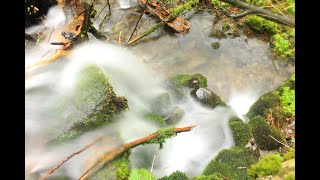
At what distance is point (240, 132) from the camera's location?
5684 millimetres

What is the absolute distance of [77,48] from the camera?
6648 mm

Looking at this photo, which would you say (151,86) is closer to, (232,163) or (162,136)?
(162,136)

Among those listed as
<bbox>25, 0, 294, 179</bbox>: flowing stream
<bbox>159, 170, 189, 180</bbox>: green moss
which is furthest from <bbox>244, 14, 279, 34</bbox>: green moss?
<bbox>159, 170, 189, 180</bbox>: green moss

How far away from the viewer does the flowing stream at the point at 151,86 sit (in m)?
5.11

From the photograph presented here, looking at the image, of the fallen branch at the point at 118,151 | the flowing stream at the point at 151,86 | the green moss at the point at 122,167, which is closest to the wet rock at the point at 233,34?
the flowing stream at the point at 151,86

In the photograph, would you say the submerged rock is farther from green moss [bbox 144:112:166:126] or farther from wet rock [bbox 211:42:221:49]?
wet rock [bbox 211:42:221:49]


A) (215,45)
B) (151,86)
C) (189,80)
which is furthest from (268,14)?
(215,45)

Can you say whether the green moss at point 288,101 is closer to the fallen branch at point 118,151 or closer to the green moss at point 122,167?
the fallen branch at point 118,151

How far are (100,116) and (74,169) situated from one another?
3.31ft

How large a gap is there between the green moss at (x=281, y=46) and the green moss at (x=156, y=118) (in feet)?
11.6

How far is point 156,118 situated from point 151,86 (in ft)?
3.39

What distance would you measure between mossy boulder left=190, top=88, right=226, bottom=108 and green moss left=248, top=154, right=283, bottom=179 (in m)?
1.89
